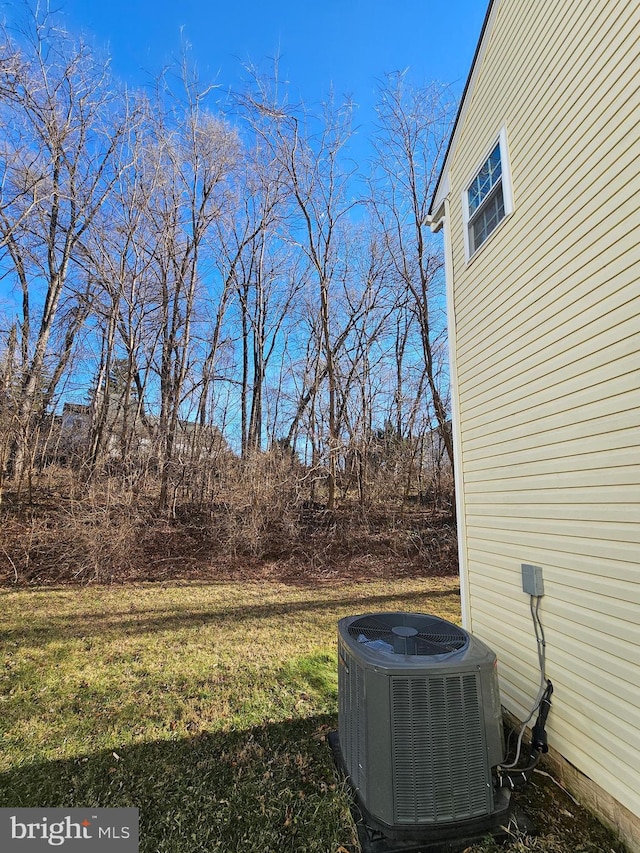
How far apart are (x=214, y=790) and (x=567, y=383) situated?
315cm

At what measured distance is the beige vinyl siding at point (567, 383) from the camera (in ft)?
6.47

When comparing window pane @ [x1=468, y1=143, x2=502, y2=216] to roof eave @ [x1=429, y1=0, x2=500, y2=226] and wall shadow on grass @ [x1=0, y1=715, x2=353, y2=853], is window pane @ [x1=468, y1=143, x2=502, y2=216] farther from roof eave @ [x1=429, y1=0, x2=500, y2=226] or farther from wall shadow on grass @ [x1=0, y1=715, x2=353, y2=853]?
wall shadow on grass @ [x1=0, y1=715, x2=353, y2=853]

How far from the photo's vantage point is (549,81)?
2.77 meters

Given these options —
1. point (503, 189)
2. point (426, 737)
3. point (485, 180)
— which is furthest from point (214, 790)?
point (485, 180)

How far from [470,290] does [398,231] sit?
8.67 m

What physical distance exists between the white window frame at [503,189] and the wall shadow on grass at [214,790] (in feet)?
13.6

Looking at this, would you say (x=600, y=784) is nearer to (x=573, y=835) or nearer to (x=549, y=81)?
(x=573, y=835)

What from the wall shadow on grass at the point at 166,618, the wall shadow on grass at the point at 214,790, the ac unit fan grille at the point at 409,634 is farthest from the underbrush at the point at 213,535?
the ac unit fan grille at the point at 409,634

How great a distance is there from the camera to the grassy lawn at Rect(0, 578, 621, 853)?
2.00m

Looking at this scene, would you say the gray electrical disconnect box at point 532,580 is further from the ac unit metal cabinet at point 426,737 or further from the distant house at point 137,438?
the distant house at point 137,438

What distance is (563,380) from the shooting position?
2.45m

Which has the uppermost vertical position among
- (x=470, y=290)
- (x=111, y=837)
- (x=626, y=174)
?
(x=470, y=290)

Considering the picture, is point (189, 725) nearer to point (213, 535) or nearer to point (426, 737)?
point (426, 737)

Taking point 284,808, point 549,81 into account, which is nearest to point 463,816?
point 284,808
